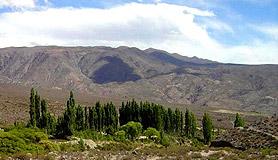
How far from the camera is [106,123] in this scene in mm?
116750

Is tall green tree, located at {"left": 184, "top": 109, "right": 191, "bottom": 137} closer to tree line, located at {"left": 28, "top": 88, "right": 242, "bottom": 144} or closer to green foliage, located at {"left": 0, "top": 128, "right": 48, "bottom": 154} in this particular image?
tree line, located at {"left": 28, "top": 88, "right": 242, "bottom": 144}

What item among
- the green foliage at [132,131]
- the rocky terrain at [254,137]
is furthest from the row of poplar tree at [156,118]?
the rocky terrain at [254,137]

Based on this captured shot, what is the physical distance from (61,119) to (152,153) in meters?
55.1

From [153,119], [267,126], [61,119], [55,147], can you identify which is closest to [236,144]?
[267,126]

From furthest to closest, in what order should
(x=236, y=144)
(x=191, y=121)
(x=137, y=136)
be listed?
(x=191, y=121), (x=137, y=136), (x=236, y=144)

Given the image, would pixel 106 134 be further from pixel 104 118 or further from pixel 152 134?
pixel 104 118

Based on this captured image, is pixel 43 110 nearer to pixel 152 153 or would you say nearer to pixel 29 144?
pixel 29 144

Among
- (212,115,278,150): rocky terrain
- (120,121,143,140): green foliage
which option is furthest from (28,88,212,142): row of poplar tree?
(212,115,278,150): rocky terrain

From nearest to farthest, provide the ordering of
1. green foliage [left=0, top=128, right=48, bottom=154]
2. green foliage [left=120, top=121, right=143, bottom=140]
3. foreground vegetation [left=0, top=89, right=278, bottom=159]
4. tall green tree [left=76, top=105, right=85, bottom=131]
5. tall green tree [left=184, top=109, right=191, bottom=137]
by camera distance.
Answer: green foliage [left=0, top=128, right=48, bottom=154]
foreground vegetation [left=0, top=89, right=278, bottom=159]
green foliage [left=120, top=121, right=143, bottom=140]
tall green tree [left=76, top=105, right=85, bottom=131]
tall green tree [left=184, top=109, right=191, bottom=137]

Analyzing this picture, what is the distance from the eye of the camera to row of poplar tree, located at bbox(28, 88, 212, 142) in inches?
3812

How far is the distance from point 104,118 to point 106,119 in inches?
25.8

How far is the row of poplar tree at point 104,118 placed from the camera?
318 ft

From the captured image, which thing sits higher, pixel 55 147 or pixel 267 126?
pixel 267 126

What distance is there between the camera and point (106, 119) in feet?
383
